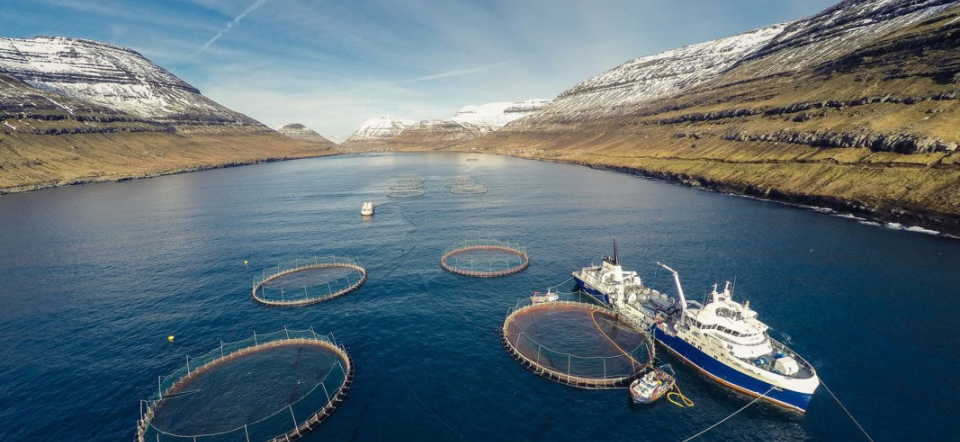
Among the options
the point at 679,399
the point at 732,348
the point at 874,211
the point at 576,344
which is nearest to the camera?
the point at 679,399

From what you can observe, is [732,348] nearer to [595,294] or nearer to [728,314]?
[728,314]

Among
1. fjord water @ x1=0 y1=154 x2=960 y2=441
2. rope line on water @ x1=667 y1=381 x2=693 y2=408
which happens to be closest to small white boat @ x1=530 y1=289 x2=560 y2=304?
fjord water @ x1=0 y1=154 x2=960 y2=441

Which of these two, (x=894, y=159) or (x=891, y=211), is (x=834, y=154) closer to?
(x=894, y=159)

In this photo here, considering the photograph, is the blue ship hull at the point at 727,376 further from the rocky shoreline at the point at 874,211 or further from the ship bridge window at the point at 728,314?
the rocky shoreline at the point at 874,211

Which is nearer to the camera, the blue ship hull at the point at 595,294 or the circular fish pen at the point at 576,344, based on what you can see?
the circular fish pen at the point at 576,344

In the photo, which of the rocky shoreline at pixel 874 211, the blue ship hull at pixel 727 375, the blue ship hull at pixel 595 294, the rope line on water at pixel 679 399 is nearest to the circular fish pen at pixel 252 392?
the rope line on water at pixel 679 399

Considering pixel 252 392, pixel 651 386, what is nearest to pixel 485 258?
pixel 651 386
